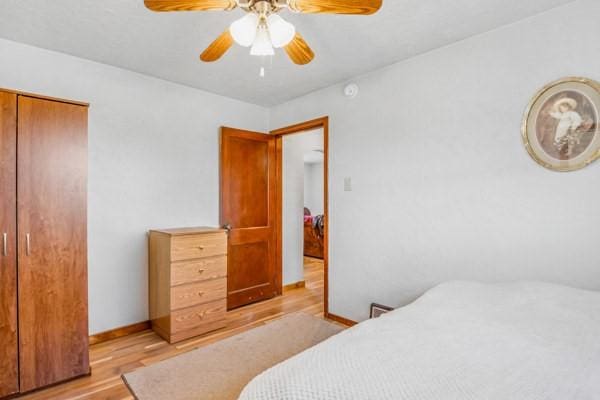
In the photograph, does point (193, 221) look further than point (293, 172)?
No

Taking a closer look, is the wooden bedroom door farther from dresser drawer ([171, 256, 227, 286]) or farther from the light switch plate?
the light switch plate

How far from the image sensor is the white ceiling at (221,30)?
185 cm

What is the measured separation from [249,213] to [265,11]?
2.46 m

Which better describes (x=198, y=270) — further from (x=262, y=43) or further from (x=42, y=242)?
(x=262, y=43)

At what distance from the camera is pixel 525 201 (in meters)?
1.93

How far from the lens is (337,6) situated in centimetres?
136

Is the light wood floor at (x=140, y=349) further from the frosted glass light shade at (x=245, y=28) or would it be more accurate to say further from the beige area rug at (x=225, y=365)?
the frosted glass light shade at (x=245, y=28)

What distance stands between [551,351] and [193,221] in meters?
2.98

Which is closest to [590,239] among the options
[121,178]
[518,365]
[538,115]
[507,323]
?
[538,115]

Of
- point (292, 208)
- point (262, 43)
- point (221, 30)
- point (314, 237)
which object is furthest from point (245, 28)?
point (314, 237)

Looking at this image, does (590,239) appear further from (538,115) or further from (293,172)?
(293,172)

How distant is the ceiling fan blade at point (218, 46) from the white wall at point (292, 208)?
2.35 meters

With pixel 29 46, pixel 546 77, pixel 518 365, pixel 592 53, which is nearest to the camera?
pixel 518 365

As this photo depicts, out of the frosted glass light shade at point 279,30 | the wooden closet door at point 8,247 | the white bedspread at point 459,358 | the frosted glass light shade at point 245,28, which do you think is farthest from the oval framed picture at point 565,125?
the wooden closet door at point 8,247
